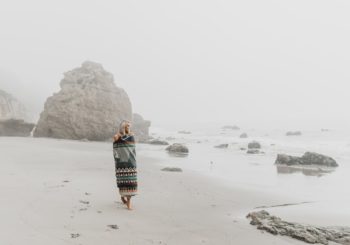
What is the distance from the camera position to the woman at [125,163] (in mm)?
7414

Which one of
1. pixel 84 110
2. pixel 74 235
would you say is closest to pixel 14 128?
pixel 84 110

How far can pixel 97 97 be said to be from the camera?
1125 inches

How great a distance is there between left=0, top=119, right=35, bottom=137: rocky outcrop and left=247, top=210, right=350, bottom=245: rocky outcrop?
864 inches

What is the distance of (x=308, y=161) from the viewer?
19.2 m

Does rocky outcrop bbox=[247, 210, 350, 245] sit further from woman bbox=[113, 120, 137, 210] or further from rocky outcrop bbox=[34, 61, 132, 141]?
rocky outcrop bbox=[34, 61, 132, 141]

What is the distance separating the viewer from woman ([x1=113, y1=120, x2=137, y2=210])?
7414 mm

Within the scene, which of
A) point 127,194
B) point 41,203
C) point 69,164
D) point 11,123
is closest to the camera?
point 41,203

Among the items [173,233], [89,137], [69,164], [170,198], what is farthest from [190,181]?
[89,137]

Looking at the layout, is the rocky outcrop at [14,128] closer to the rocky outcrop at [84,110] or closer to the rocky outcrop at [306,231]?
the rocky outcrop at [84,110]

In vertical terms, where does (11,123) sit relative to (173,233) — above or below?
above

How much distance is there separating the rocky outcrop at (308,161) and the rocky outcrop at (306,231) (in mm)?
12334

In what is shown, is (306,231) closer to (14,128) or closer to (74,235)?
(74,235)

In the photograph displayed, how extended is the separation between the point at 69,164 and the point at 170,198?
5.21 metres

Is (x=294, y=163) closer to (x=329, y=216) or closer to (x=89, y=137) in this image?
(x=329, y=216)
